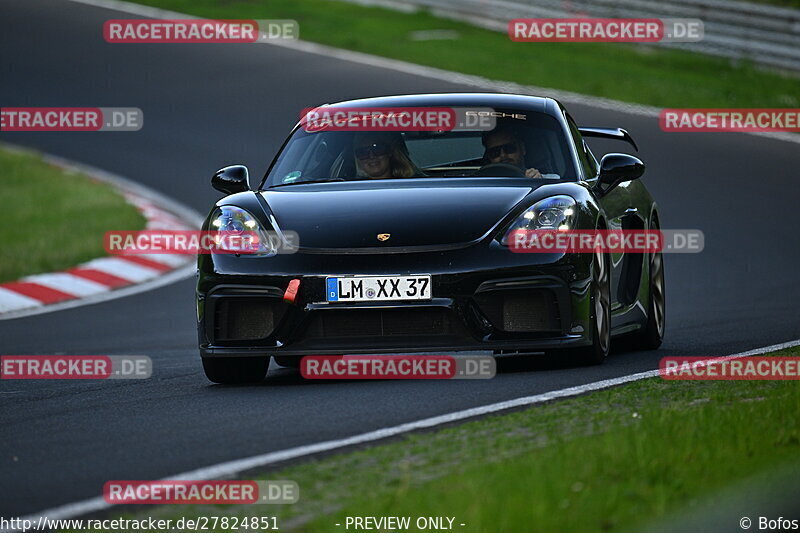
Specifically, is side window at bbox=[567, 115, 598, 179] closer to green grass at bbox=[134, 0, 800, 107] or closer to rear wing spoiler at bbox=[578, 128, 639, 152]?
rear wing spoiler at bbox=[578, 128, 639, 152]

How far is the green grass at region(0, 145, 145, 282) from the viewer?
1600 cm

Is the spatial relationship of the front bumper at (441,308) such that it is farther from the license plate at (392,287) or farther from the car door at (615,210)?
the car door at (615,210)

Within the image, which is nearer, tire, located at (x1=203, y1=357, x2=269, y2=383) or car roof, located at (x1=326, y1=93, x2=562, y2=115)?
tire, located at (x1=203, y1=357, x2=269, y2=383)

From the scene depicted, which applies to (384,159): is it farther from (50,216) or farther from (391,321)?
(50,216)

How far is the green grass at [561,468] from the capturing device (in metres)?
4.56

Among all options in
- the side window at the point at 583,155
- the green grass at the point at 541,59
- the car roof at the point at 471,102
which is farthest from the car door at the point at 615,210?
the green grass at the point at 541,59

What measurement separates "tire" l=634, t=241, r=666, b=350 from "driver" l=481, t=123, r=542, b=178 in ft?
3.90

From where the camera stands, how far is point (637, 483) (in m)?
4.91

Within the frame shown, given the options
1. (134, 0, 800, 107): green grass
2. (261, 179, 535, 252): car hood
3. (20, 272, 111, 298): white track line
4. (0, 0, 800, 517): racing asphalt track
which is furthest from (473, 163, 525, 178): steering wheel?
(134, 0, 800, 107): green grass

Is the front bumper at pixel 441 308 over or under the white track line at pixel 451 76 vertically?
over

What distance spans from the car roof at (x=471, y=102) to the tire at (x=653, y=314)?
1.08m

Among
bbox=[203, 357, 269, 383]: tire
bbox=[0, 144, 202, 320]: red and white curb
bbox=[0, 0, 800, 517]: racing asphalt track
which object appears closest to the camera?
bbox=[0, 0, 800, 517]: racing asphalt track

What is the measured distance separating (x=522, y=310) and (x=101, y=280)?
8.24 metres

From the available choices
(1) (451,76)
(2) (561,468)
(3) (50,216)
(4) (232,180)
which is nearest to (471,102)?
(4) (232,180)
